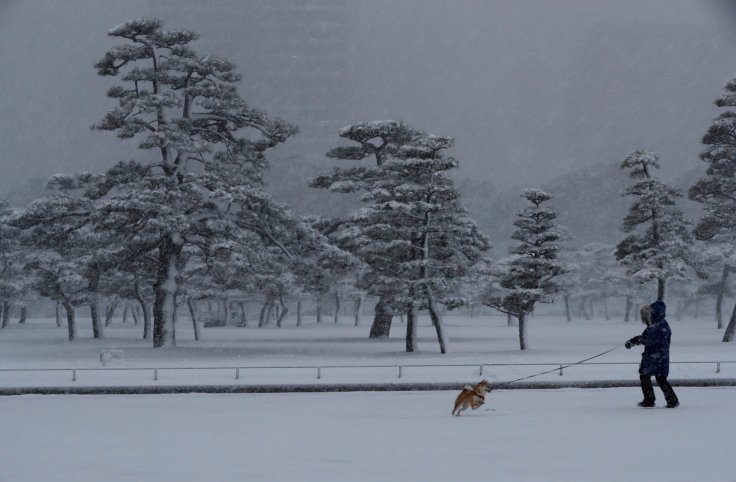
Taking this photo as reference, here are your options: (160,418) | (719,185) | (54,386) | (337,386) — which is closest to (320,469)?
(160,418)

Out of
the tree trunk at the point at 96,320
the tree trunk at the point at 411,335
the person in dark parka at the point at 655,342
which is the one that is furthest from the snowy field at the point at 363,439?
the tree trunk at the point at 96,320

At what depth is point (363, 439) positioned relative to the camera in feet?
43.2

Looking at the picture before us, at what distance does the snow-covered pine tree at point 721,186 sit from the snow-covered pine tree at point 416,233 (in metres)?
14.1

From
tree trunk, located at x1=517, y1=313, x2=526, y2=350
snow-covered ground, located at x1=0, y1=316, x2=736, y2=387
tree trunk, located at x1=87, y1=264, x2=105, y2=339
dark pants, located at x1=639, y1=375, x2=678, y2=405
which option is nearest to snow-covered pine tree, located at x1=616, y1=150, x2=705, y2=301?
snow-covered ground, located at x1=0, y1=316, x2=736, y2=387

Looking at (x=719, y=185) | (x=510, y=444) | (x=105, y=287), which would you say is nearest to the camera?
(x=510, y=444)

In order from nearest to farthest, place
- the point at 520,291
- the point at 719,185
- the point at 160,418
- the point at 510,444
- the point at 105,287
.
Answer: the point at 510,444 → the point at 160,418 → the point at 520,291 → the point at 719,185 → the point at 105,287

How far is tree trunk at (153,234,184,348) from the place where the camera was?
128 feet

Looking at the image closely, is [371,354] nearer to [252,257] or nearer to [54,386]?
[252,257]

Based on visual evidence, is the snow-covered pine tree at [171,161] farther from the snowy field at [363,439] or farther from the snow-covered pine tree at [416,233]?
the snowy field at [363,439]

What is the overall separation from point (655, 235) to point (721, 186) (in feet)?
14.0

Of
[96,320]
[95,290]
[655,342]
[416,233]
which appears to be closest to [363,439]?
[655,342]

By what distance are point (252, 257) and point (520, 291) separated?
36.7ft

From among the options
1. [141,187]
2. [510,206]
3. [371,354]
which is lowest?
[371,354]

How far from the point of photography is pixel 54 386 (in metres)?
20.6
